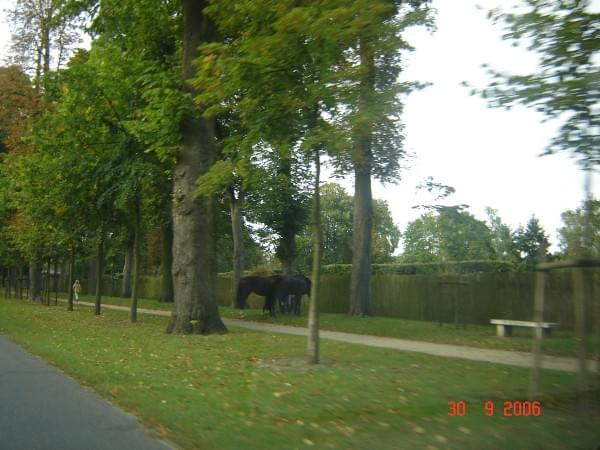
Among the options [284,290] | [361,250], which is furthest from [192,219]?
[361,250]

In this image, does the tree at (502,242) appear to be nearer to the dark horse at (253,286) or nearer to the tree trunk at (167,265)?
the dark horse at (253,286)

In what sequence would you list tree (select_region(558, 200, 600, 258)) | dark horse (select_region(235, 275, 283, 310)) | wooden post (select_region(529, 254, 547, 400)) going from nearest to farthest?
wooden post (select_region(529, 254, 547, 400)) → tree (select_region(558, 200, 600, 258)) → dark horse (select_region(235, 275, 283, 310))

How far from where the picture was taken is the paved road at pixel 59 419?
6559 millimetres

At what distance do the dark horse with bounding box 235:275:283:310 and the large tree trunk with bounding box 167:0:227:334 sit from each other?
6.71m

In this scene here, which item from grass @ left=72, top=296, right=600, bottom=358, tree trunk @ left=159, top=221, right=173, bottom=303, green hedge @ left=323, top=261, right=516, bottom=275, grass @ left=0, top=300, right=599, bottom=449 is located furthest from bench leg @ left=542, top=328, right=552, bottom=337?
tree trunk @ left=159, top=221, right=173, bottom=303

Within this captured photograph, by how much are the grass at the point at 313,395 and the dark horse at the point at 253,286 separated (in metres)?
9.20

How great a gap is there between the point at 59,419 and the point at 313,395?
312cm

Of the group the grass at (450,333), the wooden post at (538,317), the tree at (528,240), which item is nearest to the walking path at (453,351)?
the grass at (450,333)

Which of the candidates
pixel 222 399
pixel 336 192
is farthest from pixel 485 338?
pixel 336 192

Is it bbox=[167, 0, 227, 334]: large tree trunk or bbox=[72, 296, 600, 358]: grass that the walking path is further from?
bbox=[167, 0, 227, 334]: large tree trunk

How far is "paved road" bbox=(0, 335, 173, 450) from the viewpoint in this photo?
6.56 metres

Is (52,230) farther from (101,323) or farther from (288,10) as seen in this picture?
(288,10)
